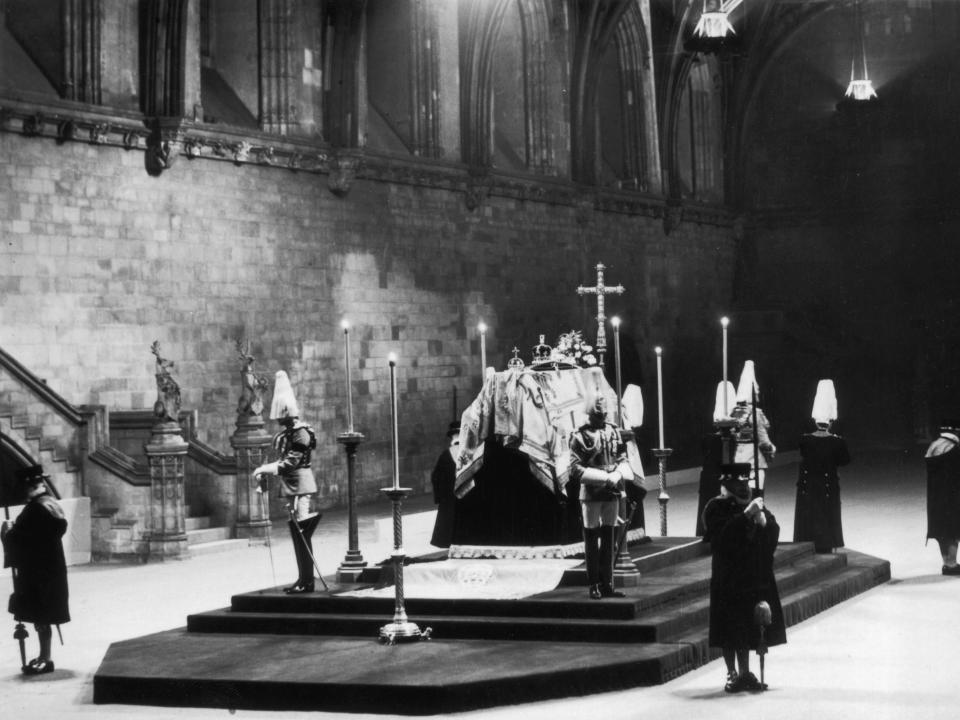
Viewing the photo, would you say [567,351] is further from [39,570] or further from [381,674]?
[39,570]

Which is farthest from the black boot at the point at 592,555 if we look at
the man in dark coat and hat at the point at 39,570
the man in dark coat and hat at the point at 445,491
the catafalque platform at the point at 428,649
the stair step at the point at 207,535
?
the stair step at the point at 207,535

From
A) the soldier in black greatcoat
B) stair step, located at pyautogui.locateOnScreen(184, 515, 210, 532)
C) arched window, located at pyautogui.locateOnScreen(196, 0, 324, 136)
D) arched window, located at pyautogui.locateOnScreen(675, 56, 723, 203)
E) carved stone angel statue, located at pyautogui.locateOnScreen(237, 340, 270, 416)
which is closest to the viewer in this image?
the soldier in black greatcoat

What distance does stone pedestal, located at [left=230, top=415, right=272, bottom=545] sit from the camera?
676 inches

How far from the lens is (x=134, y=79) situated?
62.0 ft

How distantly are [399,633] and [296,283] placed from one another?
11508mm

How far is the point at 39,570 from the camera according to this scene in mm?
10266

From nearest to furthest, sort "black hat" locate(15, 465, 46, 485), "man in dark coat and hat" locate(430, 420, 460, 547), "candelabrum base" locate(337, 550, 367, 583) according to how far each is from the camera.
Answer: "black hat" locate(15, 465, 46, 485)
"candelabrum base" locate(337, 550, 367, 583)
"man in dark coat and hat" locate(430, 420, 460, 547)

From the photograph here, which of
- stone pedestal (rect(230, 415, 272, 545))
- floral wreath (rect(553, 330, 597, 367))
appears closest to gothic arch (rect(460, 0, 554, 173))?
stone pedestal (rect(230, 415, 272, 545))

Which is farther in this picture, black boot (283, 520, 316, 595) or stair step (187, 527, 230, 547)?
stair step (187, 527, 230, 547)

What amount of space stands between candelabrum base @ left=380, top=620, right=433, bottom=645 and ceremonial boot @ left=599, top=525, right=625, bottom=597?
134 centimetres

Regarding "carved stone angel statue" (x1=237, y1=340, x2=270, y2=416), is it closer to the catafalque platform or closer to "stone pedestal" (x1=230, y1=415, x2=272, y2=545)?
"stone pedestal" (x1=230, y1=415, x2=272, y2=545)

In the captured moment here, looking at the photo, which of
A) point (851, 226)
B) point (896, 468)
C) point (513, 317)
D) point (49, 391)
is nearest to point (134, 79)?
point (49, 391)

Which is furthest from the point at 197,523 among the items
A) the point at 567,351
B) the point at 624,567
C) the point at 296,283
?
the point at 624,567

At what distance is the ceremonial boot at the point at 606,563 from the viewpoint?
10625 millimetres
